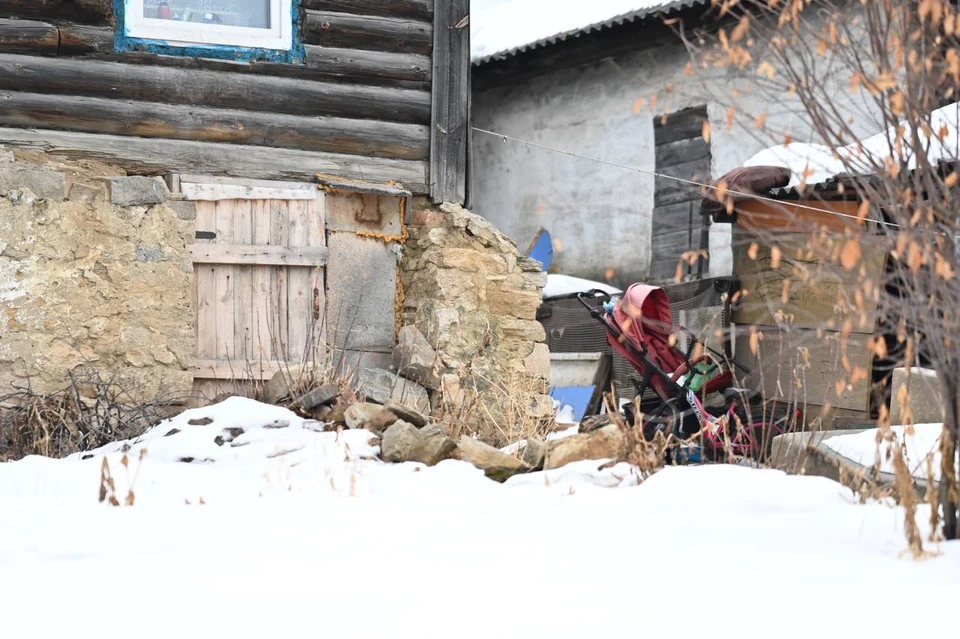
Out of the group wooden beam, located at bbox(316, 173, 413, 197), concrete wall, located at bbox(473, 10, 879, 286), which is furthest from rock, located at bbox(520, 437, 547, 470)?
concrete wall, located at bbox(473, 10, 879, 286)

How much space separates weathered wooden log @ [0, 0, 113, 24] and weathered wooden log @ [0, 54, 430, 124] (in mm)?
259

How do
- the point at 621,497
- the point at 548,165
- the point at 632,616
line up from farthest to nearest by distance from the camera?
1. the point at 548,165
2. the point at 621,497
3. the point at 632,616

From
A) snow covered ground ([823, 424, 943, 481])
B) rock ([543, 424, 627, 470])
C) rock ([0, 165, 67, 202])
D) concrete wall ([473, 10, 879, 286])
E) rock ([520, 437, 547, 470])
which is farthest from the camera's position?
concrete wall ([473, 10, 879, 286])

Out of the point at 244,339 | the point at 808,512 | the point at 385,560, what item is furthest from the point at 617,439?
the point at 244,339

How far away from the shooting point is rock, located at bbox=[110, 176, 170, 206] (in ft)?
23.2

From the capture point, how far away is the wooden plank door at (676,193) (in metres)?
12.9

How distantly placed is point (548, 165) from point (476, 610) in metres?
11.9

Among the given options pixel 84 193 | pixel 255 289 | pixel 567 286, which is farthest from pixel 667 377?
pixel 567 286

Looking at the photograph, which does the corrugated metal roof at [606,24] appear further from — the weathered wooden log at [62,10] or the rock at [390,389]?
the weathered wooden log at [62,10]

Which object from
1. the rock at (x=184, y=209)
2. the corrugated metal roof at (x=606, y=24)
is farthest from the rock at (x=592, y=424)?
the corrugated metal roof at (x=606, y=24)

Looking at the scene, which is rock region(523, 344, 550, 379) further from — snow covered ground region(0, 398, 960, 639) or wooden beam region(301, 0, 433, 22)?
snow covered ground region(0, 398, 960, 639)

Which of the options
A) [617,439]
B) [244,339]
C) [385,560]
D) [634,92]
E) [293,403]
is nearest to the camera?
[385,560]

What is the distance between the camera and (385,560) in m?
3.57

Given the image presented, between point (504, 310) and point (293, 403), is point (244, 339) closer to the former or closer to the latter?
point (293, 403)
